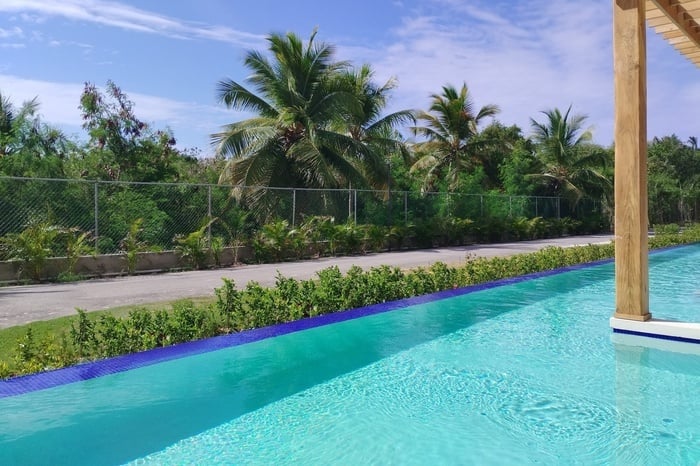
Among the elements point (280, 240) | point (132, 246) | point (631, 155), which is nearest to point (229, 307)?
point (631, 155)

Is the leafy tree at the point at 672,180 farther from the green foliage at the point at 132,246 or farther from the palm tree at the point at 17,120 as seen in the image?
the palm tree at the point at 17,120

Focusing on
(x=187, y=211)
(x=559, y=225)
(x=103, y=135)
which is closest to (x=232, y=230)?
(x=187, y=211)

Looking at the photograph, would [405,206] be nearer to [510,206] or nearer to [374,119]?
[374,119]

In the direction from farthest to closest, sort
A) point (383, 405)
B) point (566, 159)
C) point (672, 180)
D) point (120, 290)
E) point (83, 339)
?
point (672, 180)
point (566, 159)
point (120, 290)
point (83, 339)
point (383, 405)

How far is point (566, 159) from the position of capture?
2875cm

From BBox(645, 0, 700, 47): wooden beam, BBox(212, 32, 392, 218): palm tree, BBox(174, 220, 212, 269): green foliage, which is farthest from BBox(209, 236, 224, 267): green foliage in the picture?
BBox(645, 0, 700, 47): wooden beam

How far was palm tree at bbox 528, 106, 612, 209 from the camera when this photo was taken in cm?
2842

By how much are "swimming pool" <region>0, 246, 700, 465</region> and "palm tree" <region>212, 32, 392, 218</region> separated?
11.1 meters

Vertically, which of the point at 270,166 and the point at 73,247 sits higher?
the point at 270,166

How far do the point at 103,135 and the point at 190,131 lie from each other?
429cm

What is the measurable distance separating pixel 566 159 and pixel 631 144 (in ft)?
81.9

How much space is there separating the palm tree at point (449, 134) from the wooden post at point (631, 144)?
19137 mm

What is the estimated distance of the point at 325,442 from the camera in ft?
12.3

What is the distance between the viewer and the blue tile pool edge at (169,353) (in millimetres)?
4422
